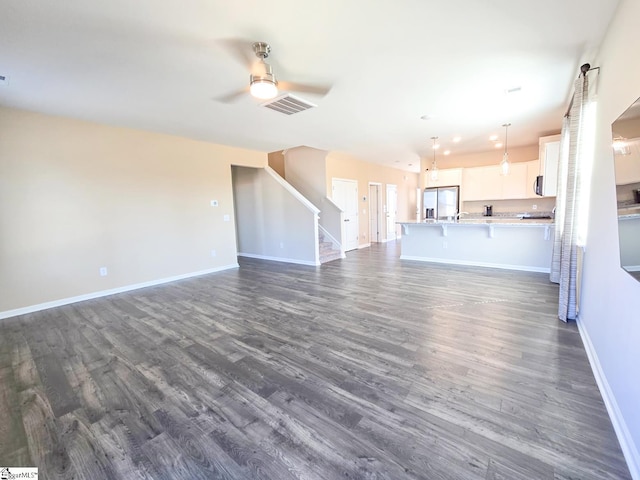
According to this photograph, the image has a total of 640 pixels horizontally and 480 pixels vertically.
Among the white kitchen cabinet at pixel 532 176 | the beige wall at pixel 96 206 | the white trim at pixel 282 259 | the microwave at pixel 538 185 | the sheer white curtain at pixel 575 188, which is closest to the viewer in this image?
the sheer white curtain at pixel 575 188

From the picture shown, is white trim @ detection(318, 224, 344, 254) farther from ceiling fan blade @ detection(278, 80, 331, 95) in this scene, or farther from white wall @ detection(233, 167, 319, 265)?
ceiling fan blade @ detection(278, 80, 331, 95)

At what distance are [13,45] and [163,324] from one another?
2.81 m

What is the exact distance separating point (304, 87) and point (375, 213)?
657cm

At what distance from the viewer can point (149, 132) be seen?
4.75 metres

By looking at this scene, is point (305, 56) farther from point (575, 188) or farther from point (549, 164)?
point (549, 164)

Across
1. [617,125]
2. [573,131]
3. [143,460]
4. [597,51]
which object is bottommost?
[143,460]

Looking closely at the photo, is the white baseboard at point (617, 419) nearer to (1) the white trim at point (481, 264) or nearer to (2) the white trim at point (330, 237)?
(1) the white trim at point (481, 264)

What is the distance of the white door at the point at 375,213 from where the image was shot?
909 cm

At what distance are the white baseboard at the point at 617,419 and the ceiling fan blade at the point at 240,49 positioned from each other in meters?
3.52

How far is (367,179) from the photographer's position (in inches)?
344

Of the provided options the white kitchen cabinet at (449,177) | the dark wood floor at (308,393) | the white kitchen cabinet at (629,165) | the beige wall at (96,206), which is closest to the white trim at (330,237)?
the beige wall at (96,206)

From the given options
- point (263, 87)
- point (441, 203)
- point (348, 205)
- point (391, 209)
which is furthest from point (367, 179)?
point (263, 87)

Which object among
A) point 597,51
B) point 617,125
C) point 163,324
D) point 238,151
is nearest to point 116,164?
point 238,151

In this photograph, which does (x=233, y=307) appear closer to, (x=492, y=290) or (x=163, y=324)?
(x=163, y=324)
